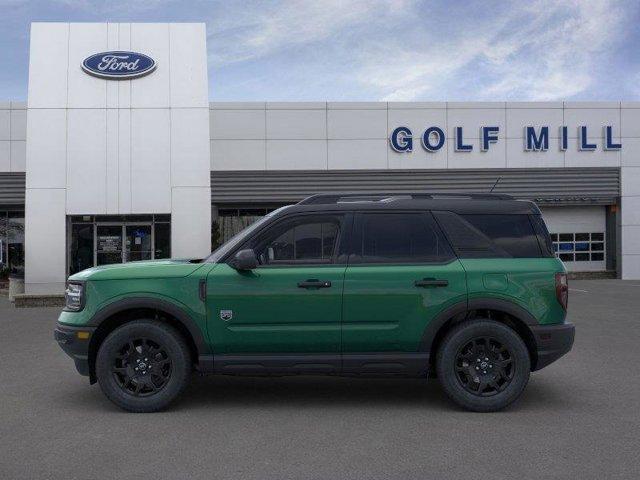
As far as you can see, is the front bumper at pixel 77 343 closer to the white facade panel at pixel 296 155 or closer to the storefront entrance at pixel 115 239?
the storefront entrance at pixel 115 239

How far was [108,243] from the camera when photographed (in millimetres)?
21328

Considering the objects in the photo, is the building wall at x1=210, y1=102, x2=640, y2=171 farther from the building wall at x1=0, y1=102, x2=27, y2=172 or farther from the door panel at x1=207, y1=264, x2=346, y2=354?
the door panel at x1=207, y1=264, x2=346, y2=354

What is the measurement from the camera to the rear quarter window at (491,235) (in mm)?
6020

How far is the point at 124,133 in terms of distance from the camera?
19672 millimetres

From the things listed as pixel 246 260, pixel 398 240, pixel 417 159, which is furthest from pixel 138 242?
pixel 398 240

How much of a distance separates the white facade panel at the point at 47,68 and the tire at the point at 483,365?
55.7ft

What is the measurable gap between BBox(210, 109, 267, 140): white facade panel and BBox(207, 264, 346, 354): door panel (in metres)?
20.3

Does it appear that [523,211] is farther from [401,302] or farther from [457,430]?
[457,430]

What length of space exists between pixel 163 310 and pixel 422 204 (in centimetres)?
249

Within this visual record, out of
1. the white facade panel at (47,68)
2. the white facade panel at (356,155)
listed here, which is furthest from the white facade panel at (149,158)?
the white facade panel at (356,155)

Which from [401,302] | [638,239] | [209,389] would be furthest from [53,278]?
[638,239]

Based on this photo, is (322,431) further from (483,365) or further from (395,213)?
(395,213)

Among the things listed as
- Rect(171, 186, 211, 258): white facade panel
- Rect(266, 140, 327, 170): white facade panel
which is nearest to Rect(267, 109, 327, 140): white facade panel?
Rect(266, 140, 327, 170): white facade panel

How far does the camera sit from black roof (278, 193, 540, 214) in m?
6.12
